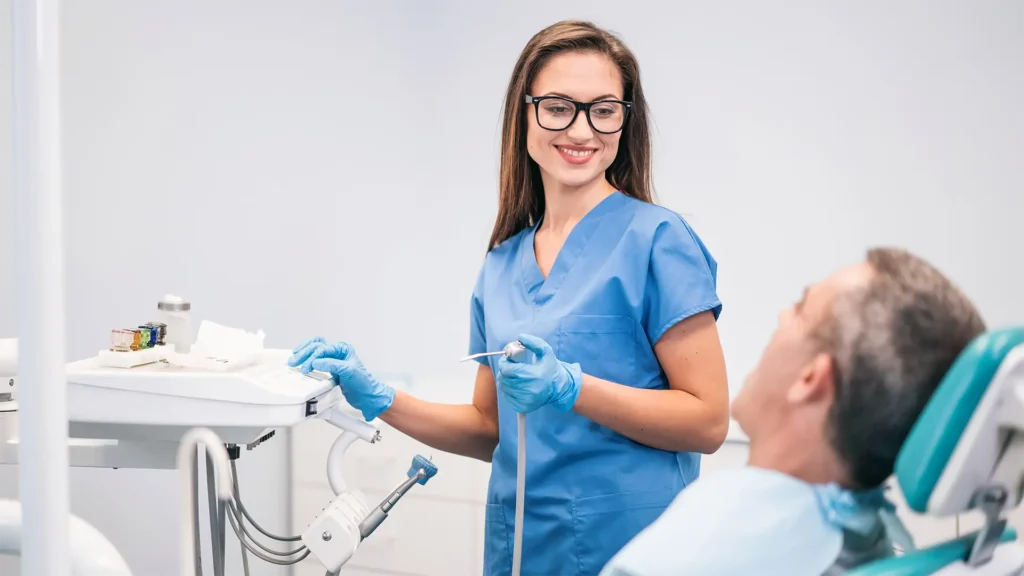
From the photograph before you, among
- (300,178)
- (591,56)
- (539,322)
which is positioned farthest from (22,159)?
(300,178)

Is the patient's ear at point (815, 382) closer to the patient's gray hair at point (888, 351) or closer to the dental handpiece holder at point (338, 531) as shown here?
the patient's gray hair at point (888, 351)

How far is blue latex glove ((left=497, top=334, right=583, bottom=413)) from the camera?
1167mm

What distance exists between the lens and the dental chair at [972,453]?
2.24 ft

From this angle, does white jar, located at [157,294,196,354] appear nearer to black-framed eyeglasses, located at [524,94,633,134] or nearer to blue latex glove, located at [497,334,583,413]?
blue latex glove, located at [497,334,583,413]

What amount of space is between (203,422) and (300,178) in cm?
138

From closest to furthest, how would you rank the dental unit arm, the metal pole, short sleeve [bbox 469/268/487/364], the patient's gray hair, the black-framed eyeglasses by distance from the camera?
the metal pole < the patient's gray hair < the dental unit arm < the black-framed eyeglasses < short sleeve [bbox 469/268/487/364]

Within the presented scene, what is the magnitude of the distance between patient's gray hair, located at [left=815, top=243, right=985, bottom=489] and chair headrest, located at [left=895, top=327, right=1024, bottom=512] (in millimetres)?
73

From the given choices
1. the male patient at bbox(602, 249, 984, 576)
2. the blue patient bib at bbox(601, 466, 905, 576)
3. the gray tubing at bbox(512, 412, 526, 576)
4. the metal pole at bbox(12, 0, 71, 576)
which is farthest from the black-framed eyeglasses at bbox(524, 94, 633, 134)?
the metal pole at bbox(12, 0, 71, 576)

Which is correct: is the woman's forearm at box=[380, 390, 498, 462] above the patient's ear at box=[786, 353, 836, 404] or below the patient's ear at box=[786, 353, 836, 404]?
below

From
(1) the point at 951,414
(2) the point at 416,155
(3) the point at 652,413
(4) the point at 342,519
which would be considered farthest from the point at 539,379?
(2) the point at 416,155

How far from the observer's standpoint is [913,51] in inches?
89.7

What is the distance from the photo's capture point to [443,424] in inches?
58.7

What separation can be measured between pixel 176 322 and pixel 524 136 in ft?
2.13

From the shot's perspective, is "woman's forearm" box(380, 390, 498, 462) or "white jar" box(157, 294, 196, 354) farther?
"woman's forearm" box(380, 390, 498, 462)
